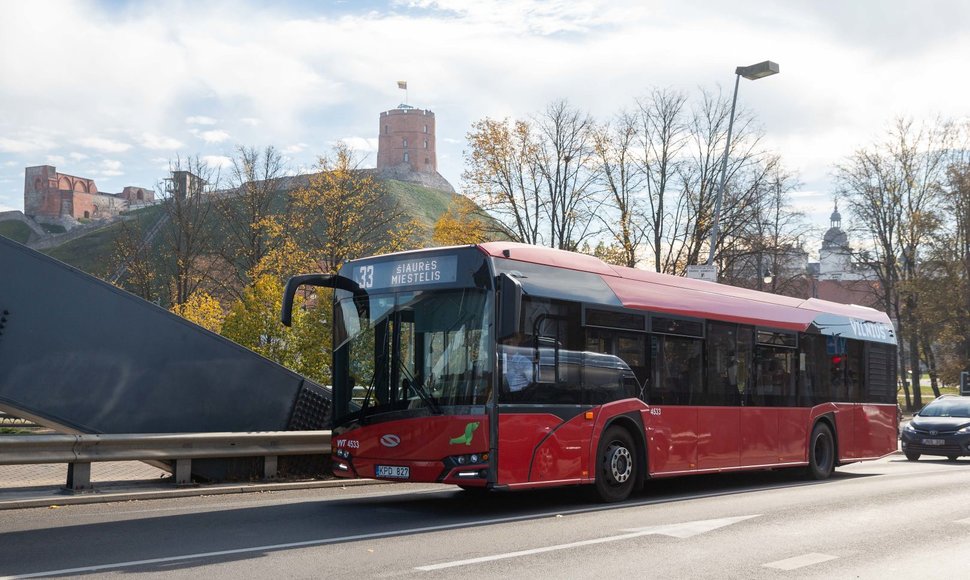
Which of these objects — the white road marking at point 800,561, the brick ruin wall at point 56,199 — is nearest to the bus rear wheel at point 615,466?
the white road marking at point 800,561

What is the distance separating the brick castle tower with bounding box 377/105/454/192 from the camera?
179 metres

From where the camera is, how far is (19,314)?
12.1 meters

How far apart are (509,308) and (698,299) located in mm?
5509

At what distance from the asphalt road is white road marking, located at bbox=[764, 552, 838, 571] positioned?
17 millimetres

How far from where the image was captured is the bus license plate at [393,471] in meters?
11.2

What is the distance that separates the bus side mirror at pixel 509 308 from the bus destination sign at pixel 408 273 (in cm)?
108

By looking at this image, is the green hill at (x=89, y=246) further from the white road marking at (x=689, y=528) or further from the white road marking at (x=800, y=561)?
the white road marking at (x=800, y=561)

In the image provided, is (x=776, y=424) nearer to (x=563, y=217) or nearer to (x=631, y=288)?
(x=631, y=288)

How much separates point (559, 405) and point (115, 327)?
Answer: 19.1 feet

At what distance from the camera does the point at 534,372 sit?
11.6m

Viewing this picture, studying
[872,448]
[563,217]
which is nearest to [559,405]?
[872,448]

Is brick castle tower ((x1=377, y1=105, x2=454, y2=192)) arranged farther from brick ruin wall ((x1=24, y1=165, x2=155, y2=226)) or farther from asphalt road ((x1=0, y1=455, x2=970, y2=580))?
asphalt road ((x1=0, y1=455, x2=970, y2=580))

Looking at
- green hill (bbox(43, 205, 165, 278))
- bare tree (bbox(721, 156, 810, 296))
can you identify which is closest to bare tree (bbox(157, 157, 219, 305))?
bare tree (bbox(721, 156, 810, 296))

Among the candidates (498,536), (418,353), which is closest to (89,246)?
(418,353)
